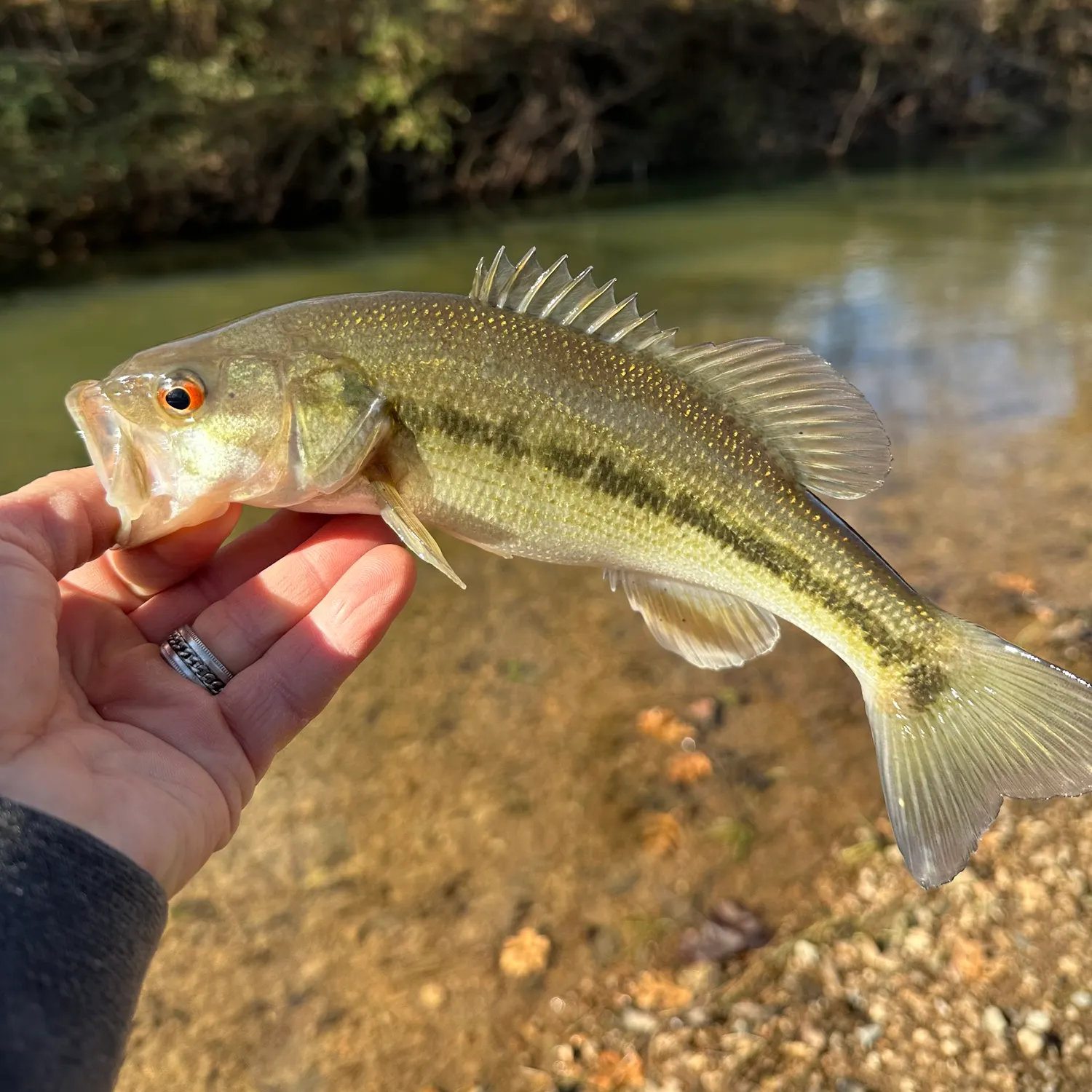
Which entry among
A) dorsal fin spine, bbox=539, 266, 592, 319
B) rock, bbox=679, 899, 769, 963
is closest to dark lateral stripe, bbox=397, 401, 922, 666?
dorsal fin spine, bbox=539, 266, 592, 319

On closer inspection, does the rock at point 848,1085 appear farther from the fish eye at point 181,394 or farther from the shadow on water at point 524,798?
the fish eye at point 181,394

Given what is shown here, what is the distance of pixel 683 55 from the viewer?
29.3 meters

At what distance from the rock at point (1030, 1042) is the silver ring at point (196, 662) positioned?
2582mm

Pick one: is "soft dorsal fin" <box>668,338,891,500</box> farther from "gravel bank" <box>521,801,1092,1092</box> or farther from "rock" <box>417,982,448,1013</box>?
"rock" <box>417,982,448,1013</box>

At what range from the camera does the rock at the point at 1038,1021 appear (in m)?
2.65

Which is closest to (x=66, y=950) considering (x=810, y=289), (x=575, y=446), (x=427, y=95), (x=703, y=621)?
(x=575, y=446)

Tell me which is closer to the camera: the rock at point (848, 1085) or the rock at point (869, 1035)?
the rock at point (848, 1085)

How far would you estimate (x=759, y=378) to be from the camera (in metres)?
2.42

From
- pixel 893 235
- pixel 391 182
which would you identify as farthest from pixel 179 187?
pixel 893 235

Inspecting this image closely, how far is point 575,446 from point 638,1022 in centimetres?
199

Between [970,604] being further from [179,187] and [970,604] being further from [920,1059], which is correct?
[179,187]

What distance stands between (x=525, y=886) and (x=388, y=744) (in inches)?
49.0

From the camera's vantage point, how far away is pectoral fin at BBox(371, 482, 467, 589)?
93.4 inches

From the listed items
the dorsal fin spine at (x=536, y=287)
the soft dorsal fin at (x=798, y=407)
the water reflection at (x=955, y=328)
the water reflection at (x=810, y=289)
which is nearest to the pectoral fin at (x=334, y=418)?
the dorsal fin spine at (x=536, y=287)
